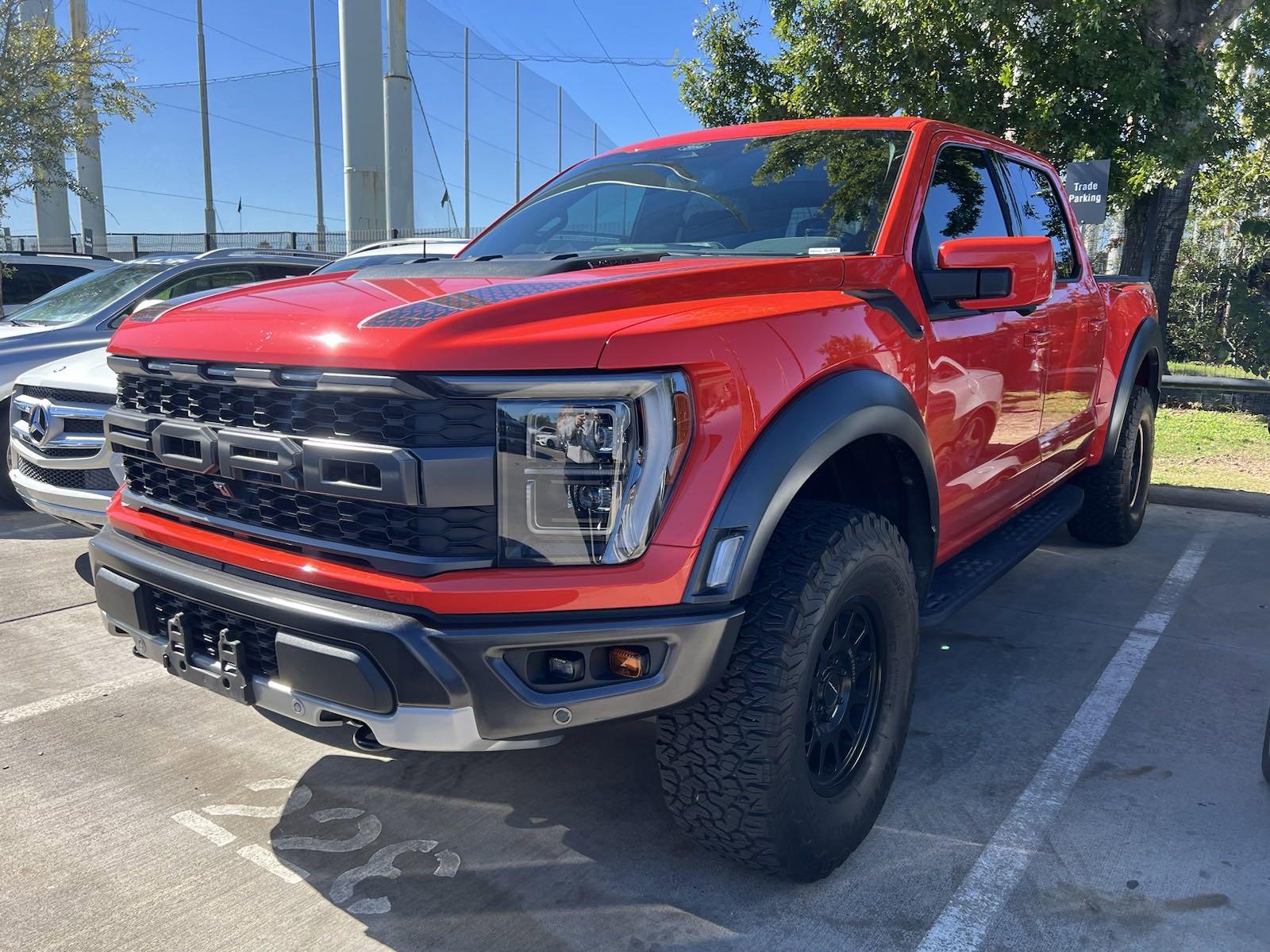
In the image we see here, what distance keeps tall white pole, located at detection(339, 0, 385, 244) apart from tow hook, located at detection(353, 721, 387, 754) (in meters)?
16.3

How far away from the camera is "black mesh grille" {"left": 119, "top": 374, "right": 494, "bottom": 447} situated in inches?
77.2

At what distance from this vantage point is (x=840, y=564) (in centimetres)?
225

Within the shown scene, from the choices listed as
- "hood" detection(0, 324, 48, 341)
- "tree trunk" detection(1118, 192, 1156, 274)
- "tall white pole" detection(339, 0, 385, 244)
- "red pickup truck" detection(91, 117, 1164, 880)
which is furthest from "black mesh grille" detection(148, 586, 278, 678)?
"tall white pole" detection(339, 0, 385, 244)

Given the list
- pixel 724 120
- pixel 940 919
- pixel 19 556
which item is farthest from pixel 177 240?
pixel 940 919

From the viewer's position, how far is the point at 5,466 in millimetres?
6145

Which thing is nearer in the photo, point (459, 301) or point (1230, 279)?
point (459, 301)

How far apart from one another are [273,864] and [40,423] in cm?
342

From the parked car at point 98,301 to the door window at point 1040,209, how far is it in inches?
Answer: 182

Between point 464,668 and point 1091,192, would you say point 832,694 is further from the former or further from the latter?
point 1091,192

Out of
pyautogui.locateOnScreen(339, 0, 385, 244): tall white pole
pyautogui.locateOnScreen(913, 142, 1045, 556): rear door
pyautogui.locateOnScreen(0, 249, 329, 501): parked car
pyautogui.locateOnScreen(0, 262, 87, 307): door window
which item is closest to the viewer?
pyautogui.locateOnScreen(913, 142, 1045, 556): rear door

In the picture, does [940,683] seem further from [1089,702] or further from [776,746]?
[776,746]

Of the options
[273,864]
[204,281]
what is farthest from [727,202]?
[204,281]

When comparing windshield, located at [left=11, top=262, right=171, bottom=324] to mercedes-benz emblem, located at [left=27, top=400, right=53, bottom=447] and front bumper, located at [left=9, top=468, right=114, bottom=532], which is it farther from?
front bumper, located at [left=9, top=468, right=114, bottom=532]

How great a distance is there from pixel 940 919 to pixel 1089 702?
1.55m
